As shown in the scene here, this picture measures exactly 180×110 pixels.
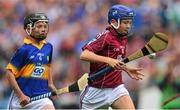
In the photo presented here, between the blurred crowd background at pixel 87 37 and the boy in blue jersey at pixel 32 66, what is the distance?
3701 mm

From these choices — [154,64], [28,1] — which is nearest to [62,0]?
[28,1]

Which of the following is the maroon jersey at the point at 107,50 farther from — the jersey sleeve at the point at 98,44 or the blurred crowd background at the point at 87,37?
the blurred crowd background at the point at 87,37

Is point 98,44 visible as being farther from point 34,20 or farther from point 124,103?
point 34,20

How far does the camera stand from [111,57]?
421 inches

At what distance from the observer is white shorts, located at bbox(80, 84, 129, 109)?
10.8 m

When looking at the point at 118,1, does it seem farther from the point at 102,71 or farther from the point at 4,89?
the point at 102,71

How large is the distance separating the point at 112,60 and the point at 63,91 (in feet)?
4.58

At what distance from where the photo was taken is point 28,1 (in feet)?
64.2

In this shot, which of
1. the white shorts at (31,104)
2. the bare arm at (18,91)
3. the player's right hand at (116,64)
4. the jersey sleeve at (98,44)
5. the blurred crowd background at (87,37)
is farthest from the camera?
the blurred crowd background at (87,37)

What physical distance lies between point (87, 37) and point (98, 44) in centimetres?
644

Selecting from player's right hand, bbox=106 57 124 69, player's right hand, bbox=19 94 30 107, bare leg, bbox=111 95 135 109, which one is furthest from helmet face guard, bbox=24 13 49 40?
bare leg, bbox=111 95 135 109

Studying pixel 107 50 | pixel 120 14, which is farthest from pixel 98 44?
pixel 120 14

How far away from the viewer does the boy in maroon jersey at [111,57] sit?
10.7 metres

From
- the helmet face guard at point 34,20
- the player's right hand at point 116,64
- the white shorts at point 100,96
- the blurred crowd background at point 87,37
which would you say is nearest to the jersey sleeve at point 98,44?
the player's right hand at point 116,64
